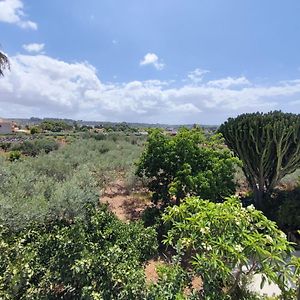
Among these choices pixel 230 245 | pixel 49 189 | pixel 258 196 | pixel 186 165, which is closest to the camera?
pixel 230 245

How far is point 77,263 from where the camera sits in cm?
489

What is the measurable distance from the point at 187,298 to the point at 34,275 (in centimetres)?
266

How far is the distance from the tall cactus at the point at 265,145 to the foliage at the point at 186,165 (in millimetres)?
2347

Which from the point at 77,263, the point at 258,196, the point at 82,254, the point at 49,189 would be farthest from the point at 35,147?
the point at 77,263

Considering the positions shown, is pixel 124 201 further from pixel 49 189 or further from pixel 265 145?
pixel 265 145

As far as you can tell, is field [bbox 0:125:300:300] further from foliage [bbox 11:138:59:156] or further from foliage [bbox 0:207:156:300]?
foliage [bbox 11:138:59:156]

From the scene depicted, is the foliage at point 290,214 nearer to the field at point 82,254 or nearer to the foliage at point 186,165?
the foliage at point 186,165

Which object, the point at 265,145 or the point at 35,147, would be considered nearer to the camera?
the point at 265,145

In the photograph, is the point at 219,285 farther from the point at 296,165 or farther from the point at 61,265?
the point at 296,165

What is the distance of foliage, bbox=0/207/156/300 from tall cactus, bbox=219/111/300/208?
7.96 meters

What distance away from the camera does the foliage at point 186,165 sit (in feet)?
31.7

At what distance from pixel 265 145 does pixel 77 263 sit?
969 cm

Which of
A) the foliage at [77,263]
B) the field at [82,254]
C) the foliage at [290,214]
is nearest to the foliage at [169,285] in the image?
the field at [82,254]

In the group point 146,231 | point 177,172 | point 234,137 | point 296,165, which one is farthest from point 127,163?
point 146,231
